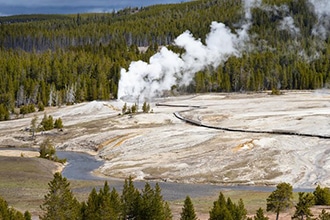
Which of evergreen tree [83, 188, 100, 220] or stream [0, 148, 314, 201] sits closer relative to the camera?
evergreen tree [83, 188, 100, 220]

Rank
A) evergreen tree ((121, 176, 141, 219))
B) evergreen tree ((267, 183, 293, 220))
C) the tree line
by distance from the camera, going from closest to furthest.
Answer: the tree line, evergreen tree ((121, 176, 141, 219)), evergreen tree ((267, 183, 293, 220))

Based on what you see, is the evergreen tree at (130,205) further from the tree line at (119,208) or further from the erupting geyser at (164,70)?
the erupting geyser at (164,70)

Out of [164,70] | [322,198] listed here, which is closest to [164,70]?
[164,70]

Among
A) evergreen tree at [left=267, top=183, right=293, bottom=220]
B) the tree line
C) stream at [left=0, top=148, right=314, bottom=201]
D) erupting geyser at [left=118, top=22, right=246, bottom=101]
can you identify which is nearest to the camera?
the tree line

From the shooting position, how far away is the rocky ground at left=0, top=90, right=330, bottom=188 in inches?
2517

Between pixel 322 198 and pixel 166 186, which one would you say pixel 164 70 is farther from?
pixel 322 198

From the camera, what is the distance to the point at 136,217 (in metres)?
36.2

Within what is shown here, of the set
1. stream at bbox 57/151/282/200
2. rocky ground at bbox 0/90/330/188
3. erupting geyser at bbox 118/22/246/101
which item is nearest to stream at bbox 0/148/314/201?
stream at bbox 57/151/282/200

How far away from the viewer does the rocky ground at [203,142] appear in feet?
210

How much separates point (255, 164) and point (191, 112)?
40564 millimetres

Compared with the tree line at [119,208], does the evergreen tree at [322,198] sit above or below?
below

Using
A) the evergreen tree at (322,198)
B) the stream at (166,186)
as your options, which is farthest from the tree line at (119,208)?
the stream at (166,186)

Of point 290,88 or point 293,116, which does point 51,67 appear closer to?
point 290,88

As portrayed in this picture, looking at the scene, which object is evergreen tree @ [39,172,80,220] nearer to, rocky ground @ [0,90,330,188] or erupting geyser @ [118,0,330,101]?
rocky ground @ [0,90,330,188]
